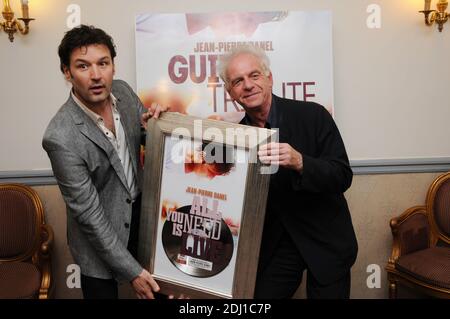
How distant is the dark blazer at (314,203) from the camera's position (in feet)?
6.42

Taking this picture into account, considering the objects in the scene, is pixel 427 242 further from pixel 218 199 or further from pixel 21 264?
pixel 21 264

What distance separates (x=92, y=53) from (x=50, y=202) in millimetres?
1765

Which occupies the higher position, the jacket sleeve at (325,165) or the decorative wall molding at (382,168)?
the jacket sleeve at (325,165)

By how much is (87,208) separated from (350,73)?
2.12m

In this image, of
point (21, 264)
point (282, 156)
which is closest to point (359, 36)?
point (282, 156)

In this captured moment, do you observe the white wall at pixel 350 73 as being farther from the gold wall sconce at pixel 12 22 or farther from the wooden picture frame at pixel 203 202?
the wooden picture frame at pixel 203 202

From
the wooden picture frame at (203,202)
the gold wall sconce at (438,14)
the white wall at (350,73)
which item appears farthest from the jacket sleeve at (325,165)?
the gold wall sconce at (438,14)

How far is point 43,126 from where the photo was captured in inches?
128

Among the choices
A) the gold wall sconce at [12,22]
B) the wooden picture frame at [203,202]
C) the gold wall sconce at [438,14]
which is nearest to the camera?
the wooden picture frame at [203,202]

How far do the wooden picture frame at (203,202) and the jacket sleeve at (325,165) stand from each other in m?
0.16

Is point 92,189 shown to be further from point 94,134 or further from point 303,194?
point 303,194

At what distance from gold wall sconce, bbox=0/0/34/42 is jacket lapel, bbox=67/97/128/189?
1.43 meters

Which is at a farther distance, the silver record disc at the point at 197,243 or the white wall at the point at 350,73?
the white wall at the point at 350,73

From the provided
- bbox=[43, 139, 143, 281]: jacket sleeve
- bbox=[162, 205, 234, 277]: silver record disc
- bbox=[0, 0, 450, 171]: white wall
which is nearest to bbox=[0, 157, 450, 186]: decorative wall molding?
bbox=[0, 0, 450, 171]: white wall
